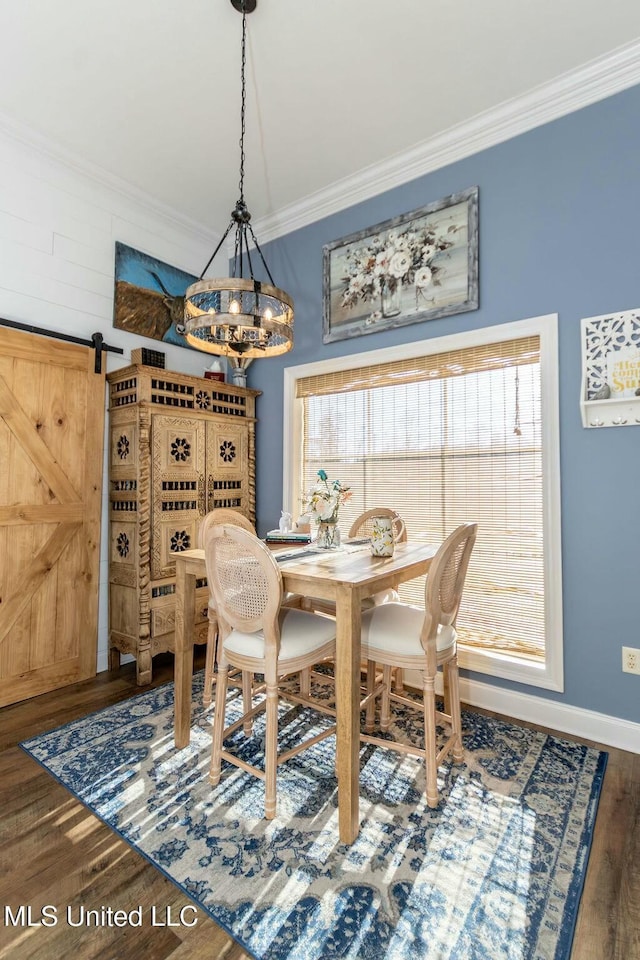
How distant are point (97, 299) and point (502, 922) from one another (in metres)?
3.67

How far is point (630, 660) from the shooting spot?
222cm

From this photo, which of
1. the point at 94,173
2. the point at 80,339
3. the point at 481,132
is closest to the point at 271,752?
the point at 80,339

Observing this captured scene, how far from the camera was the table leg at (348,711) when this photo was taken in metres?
1.63

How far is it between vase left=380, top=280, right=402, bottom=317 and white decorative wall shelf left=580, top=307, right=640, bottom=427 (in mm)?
1116

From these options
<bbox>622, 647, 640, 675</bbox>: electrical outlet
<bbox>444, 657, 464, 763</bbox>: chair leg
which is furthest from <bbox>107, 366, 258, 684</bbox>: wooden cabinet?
<bbox>622, 647, 640, 675</bbox>: electrical outlet

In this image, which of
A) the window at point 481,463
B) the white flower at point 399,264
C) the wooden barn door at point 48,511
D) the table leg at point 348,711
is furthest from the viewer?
the white flower at point 399,264

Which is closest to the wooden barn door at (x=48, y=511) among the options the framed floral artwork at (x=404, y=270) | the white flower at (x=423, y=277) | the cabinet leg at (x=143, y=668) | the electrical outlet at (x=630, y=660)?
the cabinet leg at (x=143, y=668)

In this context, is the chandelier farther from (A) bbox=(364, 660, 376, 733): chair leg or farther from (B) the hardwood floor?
(B) the hardwood floor

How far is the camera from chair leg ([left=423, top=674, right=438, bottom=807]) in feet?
5.91

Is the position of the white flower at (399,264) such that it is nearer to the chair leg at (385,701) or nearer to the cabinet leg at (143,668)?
the chair leg at (385,701)

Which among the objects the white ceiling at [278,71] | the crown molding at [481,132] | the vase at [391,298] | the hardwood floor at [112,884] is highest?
the white ceiling at [278,71]

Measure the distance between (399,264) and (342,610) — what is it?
2348 millimetres

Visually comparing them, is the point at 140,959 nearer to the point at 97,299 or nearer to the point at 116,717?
the point at 116,717

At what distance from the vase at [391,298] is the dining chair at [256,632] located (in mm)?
1971
